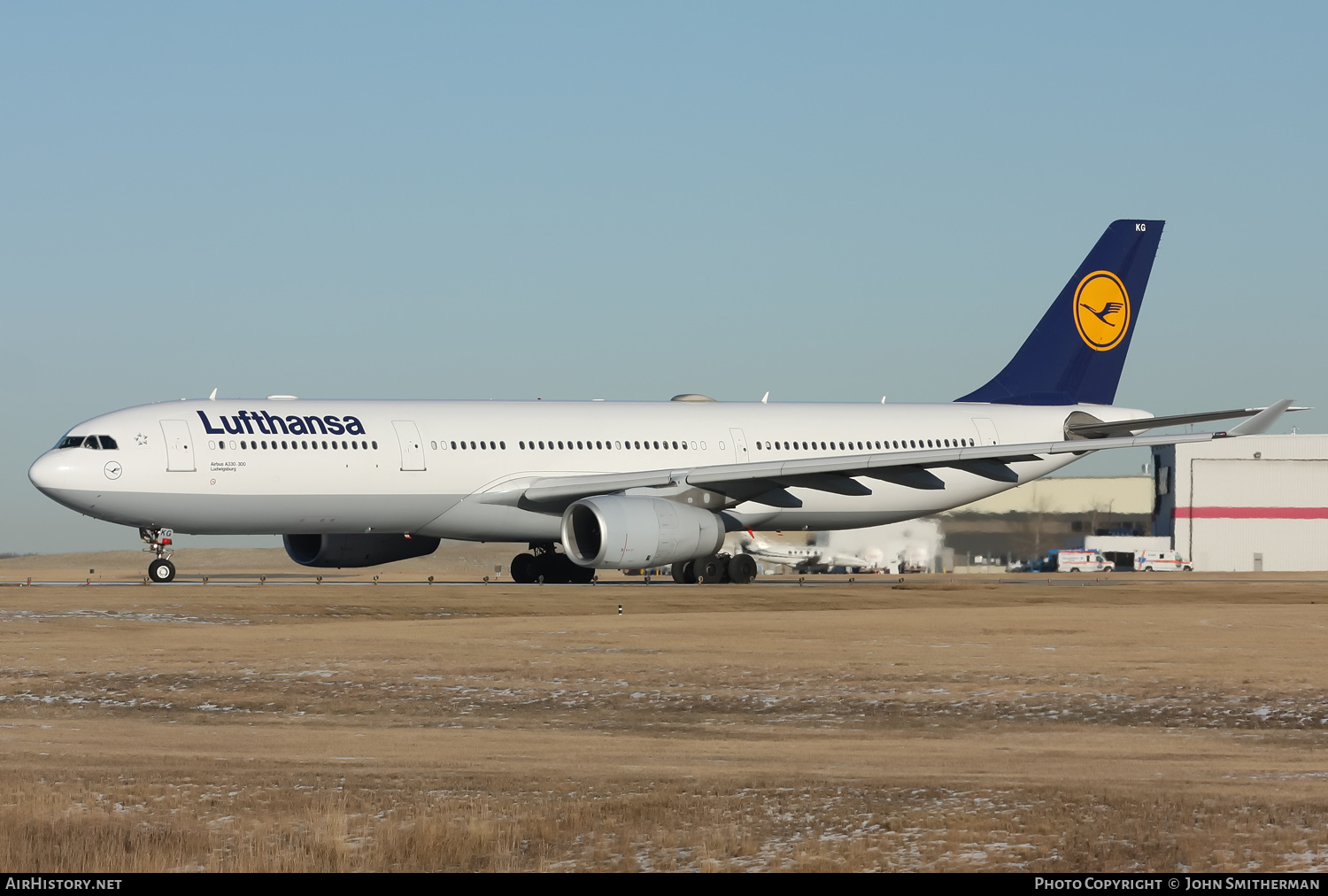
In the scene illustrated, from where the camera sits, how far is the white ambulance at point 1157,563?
65312mm

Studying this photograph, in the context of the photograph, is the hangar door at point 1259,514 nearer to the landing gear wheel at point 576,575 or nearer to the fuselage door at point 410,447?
the landing gear wheel at point 576,575

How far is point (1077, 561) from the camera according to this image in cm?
5950

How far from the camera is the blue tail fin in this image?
46.4 metres

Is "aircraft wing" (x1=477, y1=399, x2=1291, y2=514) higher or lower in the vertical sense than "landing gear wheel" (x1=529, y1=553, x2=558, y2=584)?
higher

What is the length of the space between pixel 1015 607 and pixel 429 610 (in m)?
10.7

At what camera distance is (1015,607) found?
30.8 metres

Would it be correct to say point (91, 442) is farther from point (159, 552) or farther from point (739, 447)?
point (739, 447)

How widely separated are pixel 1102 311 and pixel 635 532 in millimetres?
18969

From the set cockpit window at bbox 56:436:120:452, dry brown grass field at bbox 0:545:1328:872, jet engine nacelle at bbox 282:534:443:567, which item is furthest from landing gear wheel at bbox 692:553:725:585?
cockpit window at bbox 56:436:120:452

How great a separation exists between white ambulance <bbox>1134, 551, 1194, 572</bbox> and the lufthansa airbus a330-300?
21.6m

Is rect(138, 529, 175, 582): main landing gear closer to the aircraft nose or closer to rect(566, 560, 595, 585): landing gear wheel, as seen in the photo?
the aircraft nose

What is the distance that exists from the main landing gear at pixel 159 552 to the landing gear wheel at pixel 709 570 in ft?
38.3

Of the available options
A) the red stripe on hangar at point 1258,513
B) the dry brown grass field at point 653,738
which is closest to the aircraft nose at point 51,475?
the dry brown grass field at point 653,738
